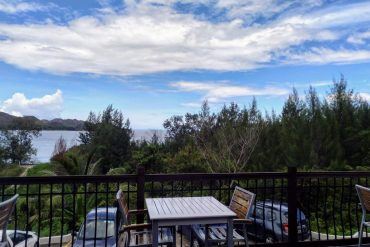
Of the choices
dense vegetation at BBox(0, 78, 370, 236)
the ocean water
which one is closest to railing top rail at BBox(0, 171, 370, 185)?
dense vegetation at BBox(0, 78, 370, 236)

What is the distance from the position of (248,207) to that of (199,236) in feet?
1.72

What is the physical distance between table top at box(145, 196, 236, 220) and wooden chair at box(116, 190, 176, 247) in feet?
0.67

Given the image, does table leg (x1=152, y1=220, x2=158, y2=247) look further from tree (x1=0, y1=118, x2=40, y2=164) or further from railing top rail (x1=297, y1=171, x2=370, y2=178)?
tree (x1=0, y1=118, x2=40, y2=164)

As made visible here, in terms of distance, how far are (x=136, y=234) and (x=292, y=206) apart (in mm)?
1784

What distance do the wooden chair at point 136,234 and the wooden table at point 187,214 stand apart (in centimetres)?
21

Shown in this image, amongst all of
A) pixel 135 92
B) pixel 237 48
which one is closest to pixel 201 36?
pixel 237 48

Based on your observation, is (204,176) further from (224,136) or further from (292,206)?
(224,136)

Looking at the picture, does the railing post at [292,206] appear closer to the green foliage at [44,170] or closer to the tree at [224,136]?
the green foliage at [44,170]

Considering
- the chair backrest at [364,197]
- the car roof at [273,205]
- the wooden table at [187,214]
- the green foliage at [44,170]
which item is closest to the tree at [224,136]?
the green foliage at [44,170]

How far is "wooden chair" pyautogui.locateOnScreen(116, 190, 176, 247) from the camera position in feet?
9.89

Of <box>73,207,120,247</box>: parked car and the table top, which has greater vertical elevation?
the table top

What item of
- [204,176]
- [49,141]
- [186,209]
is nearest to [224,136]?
[49,141]

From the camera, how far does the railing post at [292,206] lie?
402 cm

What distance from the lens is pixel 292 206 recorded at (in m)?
4.04
